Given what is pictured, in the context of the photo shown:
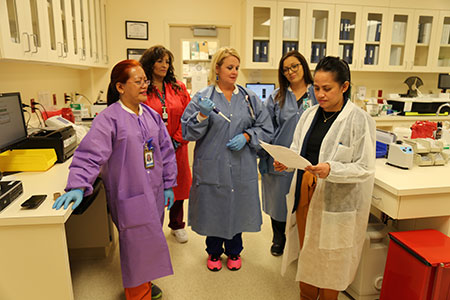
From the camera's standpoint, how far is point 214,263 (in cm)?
217

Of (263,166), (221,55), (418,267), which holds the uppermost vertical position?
(221,55)

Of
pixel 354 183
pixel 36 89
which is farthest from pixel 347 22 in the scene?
pixel 36 89

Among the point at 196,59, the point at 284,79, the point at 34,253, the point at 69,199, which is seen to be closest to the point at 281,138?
Answer: the point at 284,79

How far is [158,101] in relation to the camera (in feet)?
7.41

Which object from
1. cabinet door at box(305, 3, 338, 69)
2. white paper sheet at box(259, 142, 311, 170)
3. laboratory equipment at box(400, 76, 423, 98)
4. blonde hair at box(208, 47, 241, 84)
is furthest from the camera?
laboratory equipment at box(400, 76, 423, 98)

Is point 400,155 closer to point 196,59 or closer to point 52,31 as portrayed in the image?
point 52,31

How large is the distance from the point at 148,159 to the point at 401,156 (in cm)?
136

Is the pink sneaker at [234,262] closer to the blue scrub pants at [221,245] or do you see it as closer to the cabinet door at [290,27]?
the blue scrub pants at [221,245]

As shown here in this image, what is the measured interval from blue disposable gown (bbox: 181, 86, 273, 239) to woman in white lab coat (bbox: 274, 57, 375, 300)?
1.06 ft

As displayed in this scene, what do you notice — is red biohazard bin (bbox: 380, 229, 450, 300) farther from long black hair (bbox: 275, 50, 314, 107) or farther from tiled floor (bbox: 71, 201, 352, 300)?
long black hair (bbox: 275, 50, 314, 107)

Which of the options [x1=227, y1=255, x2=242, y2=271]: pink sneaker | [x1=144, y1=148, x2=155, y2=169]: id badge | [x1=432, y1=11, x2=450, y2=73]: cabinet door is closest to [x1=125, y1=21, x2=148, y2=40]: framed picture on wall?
[x1=144, y1=148, x2=155, y2=169]: id badge

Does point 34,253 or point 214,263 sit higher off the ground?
point 34,253

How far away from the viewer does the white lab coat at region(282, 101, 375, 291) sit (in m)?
1.43

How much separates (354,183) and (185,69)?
319 cm
